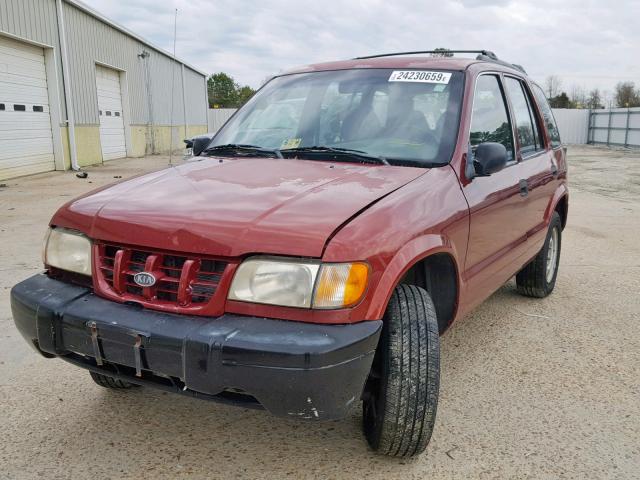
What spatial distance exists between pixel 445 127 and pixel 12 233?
19.8 ft

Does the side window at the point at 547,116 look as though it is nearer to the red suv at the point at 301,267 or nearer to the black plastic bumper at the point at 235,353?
the red suv at the point at 301,267

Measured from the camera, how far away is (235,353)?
6.22ft

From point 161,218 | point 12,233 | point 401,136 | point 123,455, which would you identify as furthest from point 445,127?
point 12,233

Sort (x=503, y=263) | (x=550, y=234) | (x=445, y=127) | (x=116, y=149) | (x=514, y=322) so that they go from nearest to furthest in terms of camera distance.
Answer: (x=445, y=127), (x=503, y=263), (x=514, y=322), (x=550, y=234), (x=116, y=149)

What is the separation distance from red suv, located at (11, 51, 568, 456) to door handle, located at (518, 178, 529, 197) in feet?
1.46

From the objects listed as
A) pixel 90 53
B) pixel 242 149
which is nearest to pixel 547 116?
pixel 242 149

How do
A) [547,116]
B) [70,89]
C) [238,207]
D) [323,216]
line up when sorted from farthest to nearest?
[70,89], [547,116], [238,207], [323,216]

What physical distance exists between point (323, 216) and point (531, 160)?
2354 millimetres

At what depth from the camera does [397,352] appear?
217cm

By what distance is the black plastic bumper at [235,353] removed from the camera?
6.20ft

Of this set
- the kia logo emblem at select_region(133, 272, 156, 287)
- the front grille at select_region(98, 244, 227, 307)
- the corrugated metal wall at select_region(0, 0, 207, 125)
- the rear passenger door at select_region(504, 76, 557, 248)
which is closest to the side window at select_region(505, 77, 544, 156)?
the rear passenger door at select_region(504, 76, 557, 248)

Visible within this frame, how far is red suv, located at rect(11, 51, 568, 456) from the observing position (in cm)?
196

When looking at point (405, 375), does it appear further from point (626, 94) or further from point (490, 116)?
point (626, 94)

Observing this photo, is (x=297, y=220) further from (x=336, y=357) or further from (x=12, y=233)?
(x=12, y=233)
